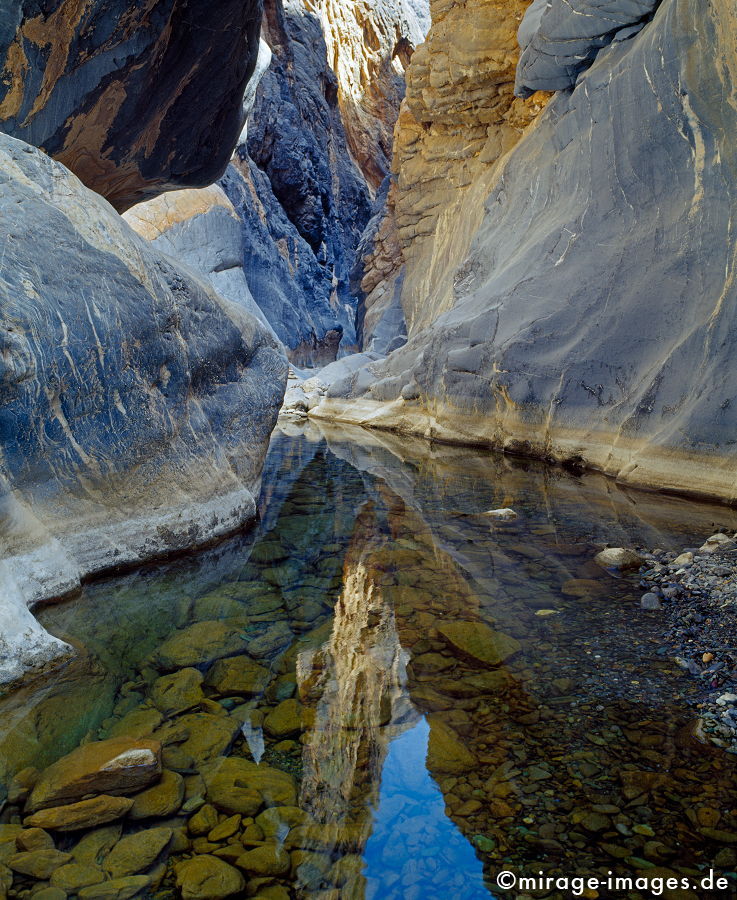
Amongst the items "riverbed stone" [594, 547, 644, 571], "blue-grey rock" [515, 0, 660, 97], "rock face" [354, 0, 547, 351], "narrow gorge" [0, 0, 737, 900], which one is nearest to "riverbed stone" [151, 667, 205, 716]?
"narrow gorge" [0, 0, 737, 900]

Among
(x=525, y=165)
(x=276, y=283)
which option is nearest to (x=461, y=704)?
(x=525, y=165)

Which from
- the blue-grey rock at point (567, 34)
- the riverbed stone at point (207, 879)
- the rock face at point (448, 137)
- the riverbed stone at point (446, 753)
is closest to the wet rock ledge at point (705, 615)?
the riverbed stone at point (446, 753)

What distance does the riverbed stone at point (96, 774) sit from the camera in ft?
7.23

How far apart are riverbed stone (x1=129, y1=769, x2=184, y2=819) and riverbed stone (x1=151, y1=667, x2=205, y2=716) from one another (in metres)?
0.54

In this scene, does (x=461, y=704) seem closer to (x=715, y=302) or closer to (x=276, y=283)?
(x=715, y=302)

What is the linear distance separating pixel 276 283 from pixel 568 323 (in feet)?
80.4

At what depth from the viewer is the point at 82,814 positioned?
6.93 feet

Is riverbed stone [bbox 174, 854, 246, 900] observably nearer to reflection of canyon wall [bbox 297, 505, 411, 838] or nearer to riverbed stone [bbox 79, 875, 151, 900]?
riverbed stone [bbox 79, 875, 151, 900]

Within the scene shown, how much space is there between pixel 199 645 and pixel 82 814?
149cm

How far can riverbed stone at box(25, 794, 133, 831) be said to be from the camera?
2.08 m

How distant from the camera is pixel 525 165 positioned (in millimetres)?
15086

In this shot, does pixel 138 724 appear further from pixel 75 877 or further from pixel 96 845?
pixel 75 877

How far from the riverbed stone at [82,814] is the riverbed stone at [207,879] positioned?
0.35 meters

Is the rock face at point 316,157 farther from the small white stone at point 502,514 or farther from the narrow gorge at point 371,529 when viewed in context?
the small white stone at point 502,514
